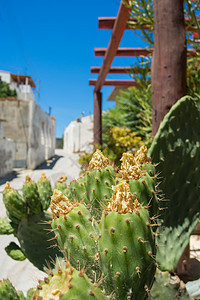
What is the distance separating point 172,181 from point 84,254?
85 centimetres

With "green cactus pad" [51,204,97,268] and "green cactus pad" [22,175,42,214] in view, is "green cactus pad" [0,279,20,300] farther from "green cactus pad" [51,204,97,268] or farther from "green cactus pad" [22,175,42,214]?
"green cactus pad" [22,175,42,214]

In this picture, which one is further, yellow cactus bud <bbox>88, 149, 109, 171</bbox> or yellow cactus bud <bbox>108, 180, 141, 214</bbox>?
yellow cactus bud <bbox>88, 149, 109, 171</bbox>

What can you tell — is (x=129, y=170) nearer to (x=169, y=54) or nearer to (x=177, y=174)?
(x=177, y=174)

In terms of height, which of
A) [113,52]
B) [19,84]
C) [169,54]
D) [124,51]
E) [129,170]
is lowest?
Answer: [129,170]

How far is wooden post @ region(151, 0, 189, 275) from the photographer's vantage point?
1728 mm

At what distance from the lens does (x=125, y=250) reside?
0.72 metres

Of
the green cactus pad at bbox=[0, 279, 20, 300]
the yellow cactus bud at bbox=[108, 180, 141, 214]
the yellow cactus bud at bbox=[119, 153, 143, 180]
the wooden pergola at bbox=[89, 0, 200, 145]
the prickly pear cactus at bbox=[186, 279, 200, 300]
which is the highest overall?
the wooden pergola at bbox=[89, 0, 200, 145]

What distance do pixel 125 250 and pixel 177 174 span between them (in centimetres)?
98

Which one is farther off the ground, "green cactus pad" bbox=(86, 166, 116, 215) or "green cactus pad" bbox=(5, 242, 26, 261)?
"green cactus pad" bbox=(86, 166, 116, 215)

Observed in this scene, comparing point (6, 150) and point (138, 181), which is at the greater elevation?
point (6, 150)

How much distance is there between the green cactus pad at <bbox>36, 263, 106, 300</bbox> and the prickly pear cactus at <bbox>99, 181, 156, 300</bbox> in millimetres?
145

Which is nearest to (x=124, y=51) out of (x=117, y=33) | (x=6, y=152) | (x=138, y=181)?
(x=117, y=33)

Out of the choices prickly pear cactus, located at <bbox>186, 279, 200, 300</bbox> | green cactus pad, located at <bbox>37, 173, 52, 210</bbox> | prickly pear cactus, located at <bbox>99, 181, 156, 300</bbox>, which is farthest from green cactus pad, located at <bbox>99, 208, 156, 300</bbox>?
green cactus pad, located at <bbox>37, 173, 52, 210</bbox>

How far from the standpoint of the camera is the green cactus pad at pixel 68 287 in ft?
1.80
